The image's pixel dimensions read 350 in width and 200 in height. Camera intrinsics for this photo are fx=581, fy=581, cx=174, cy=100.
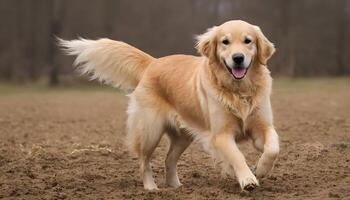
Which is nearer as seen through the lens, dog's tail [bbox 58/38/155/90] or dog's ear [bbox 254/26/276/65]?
dog's ear [bbox 254/26/276/65]

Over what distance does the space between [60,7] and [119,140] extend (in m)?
23.1

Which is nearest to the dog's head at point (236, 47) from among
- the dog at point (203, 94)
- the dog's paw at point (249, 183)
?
the dog at point (203, 94)

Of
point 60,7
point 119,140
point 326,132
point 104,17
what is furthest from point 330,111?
point 104,17

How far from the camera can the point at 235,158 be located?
5223mm

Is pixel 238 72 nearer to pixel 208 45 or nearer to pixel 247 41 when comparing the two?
pixel 247 41

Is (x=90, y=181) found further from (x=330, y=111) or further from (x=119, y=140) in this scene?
(x=330, y=111)

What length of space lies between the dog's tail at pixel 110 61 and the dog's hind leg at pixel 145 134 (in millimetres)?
578

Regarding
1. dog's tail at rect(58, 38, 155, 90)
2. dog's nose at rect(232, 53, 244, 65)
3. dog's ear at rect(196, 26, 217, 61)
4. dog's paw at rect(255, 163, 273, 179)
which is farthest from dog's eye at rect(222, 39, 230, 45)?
dog's tail at rect(58, 38, 155, 90)

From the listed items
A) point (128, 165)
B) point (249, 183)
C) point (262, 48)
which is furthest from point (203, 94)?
point (128, 165)

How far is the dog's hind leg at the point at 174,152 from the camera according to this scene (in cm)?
617

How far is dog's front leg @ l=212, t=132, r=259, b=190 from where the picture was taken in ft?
16.4

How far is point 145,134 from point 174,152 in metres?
0.42

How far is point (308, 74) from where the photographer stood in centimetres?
4056

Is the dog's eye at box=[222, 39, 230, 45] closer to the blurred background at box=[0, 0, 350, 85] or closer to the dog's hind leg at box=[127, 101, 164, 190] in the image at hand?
the dog's hind leg at box=[127, 101, 164, 190]
